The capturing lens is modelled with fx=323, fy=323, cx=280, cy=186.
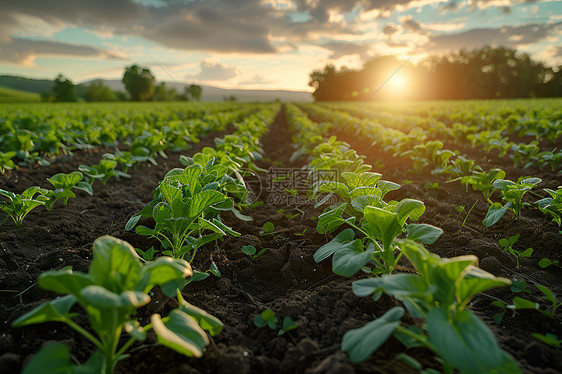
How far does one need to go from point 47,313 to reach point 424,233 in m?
1.58

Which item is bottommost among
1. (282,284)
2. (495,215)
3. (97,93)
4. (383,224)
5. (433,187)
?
(282,284)

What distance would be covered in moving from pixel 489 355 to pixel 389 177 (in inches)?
144

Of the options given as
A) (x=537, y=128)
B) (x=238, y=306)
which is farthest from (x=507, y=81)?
(x=238, y=306)

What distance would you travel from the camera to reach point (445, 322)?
106 centimetres

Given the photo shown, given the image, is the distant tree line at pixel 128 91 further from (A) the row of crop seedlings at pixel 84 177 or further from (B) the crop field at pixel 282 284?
(B) the crop field at pixel 282 284

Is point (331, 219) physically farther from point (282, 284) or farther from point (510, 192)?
point (510, 192)

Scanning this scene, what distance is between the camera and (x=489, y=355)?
959 mm

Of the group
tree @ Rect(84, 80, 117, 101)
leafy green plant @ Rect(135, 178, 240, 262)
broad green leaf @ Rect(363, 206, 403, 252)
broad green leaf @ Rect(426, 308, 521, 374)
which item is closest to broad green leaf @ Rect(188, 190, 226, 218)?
leafy green plant @ Rect(135, 178, 240, 262)

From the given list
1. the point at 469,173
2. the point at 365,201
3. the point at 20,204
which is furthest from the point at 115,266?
the point at 469,173

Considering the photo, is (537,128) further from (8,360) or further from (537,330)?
(8,360)

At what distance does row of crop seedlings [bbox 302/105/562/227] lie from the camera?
227cm

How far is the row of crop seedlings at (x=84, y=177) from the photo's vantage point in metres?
2.55

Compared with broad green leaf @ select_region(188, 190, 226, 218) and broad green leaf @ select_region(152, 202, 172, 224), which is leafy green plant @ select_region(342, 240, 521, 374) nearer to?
broad green leaf @ select_region(188, 190, 226, 218)

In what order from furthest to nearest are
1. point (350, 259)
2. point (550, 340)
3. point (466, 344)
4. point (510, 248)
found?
point (510, 248), point (350, 259), point (550, 340), point (466, 344)
